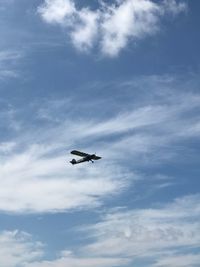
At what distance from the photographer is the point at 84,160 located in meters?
188
